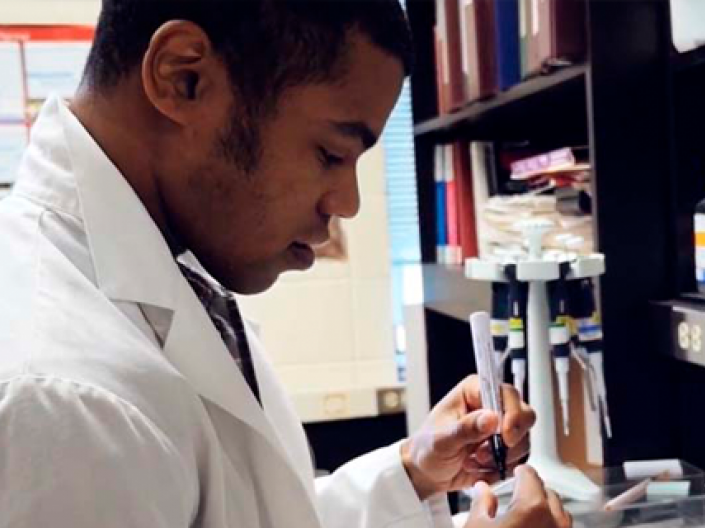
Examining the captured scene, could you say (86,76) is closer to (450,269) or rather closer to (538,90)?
(538,90)

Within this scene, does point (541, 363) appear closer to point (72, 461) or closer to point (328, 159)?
point (328, 159)

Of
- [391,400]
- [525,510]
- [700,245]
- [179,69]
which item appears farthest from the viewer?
[391,400]

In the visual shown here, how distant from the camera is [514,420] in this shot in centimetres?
102

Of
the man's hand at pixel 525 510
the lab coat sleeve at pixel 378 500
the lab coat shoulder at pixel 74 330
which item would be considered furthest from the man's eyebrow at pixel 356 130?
the lab coat sleeve at pixel 378 500

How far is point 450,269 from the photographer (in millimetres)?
1889

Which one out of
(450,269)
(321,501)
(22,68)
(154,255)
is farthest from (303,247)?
(22,68)

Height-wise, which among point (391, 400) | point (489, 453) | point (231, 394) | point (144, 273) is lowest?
point (391, 400)

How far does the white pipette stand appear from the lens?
127cm

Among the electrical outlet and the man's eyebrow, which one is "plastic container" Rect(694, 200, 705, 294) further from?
the electrical outlet

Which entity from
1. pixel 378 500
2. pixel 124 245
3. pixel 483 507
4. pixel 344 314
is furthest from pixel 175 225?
pixel 344 314

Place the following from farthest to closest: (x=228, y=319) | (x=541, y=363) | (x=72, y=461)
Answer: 1. (x=541, y=363)
2. (x=228, y=319)
3. (x=72, y=461)

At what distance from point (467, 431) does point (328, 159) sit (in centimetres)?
42

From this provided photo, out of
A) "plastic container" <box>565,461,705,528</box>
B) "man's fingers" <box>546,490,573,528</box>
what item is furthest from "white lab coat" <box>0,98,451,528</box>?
"plastic container" <box>565,461,705,528</box>

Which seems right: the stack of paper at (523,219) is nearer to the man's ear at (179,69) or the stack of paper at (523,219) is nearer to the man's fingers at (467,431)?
the man's fingers at (467,431)
